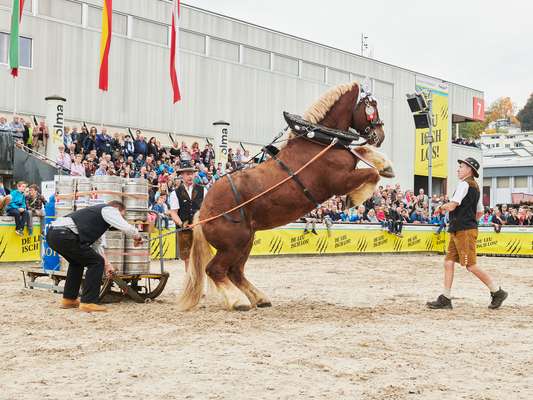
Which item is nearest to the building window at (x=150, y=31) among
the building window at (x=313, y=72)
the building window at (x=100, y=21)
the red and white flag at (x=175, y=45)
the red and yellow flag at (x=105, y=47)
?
the building window at (x=100, y=21)

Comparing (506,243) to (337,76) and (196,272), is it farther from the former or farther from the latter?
(196,272)

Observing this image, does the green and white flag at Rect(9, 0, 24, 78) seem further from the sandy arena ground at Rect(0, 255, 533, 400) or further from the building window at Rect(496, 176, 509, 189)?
the building window at Rect(496, 176, 509, 189)

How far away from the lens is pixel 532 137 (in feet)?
239

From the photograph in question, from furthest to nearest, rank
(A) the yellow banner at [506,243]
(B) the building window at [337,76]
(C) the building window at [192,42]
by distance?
1. (B) the building window at [337,76]
2. (C) the building window at [192,42]
3. (A) the yellow banner at [506,243]

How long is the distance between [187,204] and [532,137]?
69547 mm

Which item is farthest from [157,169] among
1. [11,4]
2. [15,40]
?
[11,4]

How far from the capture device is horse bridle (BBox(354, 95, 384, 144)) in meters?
8.70

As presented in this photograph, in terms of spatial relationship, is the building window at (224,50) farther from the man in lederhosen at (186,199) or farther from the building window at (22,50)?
the man in lederhosen at (186,199)

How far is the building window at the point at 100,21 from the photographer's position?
25578 millimetres

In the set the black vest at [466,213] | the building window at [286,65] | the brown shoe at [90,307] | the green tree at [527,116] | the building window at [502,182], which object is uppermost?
the green tree at [527,116]

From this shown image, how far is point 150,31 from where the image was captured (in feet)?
90.6

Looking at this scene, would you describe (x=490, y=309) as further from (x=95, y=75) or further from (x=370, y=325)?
(x=95, y=75)

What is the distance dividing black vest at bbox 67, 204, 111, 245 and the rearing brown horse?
1.16 m

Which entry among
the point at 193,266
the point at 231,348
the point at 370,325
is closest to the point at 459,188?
the point at 370,325
